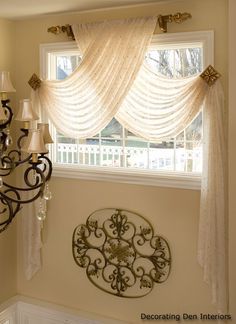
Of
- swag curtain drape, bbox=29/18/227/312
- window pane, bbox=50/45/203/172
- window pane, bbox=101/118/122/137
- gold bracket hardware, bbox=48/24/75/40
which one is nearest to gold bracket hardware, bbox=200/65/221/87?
swag curtain drape, bbox=29/18/227/312

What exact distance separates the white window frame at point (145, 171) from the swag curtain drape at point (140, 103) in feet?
0.51

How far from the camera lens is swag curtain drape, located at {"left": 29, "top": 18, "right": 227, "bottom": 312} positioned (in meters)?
3.12

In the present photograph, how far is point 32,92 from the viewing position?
12.7ft

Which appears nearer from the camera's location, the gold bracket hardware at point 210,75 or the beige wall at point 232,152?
the beige wall at point 232,152

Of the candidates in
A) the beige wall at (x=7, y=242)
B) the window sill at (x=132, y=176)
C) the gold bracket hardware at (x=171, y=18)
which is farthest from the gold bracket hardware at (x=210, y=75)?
the beige wall at (x=7, y=242)

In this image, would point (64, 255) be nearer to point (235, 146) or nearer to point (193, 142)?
point (193, 142)

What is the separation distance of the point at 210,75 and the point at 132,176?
41.5 inches

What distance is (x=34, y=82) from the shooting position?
382 centimetres

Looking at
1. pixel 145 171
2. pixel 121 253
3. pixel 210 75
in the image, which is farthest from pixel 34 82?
pixel 121 253

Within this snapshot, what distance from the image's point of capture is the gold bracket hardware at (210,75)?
3072 millimetres

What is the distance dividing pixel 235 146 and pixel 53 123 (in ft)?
5.35

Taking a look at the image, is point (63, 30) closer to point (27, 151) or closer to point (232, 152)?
point (232, 152)

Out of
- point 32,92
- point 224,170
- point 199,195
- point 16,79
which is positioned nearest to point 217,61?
point 224,170

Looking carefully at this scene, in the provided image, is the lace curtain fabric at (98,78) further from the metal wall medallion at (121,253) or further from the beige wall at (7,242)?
the metal wall medallion at (121,253)
